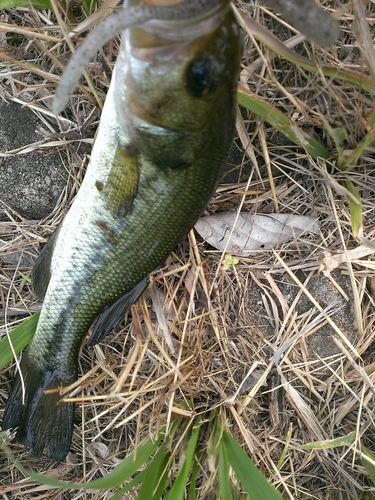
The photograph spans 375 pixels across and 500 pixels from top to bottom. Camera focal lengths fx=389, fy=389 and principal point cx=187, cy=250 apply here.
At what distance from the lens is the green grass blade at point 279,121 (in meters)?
1.88

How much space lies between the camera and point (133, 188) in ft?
5.27

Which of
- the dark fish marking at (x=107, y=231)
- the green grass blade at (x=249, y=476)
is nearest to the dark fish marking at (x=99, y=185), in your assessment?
the dark fish marking at (x=107, y=231)

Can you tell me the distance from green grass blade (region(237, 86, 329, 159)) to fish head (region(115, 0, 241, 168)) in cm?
43

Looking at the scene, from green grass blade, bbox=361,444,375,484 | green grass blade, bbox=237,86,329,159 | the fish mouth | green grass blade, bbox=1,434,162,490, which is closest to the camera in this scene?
the fish mouth

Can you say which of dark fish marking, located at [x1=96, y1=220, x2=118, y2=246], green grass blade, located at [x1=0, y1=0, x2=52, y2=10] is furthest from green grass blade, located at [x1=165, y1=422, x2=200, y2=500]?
green grass blade, located at [x1=0, y1=0, x2=52, y2=10]

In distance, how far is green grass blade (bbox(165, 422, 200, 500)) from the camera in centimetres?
173

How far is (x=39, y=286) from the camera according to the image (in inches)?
79.4

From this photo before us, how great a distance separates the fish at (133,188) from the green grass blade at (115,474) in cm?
41

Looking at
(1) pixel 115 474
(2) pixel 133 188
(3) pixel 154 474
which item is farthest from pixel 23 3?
(3) pixel 154 474

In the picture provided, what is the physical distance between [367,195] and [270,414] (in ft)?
4.54

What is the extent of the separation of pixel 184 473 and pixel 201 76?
171 cm

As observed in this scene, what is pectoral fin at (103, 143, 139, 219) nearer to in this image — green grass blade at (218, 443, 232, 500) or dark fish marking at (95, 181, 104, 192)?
dark fish marking at (95, 181, 104, 192)

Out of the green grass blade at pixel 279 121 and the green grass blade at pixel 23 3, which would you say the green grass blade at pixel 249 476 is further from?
the green grass blade at pixel 23 3

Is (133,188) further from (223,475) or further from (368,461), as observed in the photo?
(368,461)
